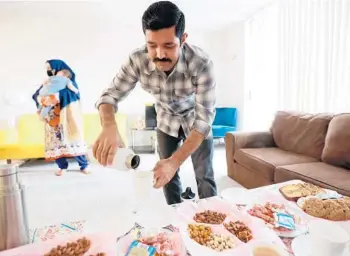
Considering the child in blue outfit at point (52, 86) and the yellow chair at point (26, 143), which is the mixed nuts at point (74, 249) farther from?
the yellow chair at point (26, 143)

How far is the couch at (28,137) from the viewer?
3.21 meters

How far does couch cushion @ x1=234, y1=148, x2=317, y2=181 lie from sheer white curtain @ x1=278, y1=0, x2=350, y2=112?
814 mm

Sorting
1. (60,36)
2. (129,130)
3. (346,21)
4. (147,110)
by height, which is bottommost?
(129,130)

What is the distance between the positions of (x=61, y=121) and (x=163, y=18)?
234 cm

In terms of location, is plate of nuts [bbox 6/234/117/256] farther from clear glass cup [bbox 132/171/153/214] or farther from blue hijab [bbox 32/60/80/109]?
blue hijab [bbox 32/60/80/109]

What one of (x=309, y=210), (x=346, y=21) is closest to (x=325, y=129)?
(x=346, y=21)

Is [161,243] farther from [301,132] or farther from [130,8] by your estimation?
[130,8]

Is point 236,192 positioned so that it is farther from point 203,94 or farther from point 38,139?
point 38,139

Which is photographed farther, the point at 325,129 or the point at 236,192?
the point at 325,129

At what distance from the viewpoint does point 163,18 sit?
0.92 m

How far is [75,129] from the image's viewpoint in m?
2.95

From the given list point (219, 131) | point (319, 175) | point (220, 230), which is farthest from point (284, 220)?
point (219, 131)

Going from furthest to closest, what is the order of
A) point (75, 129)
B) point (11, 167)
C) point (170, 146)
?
point (75, 129), point (170, 146), point (11, 167)

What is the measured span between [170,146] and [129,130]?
312 cm
